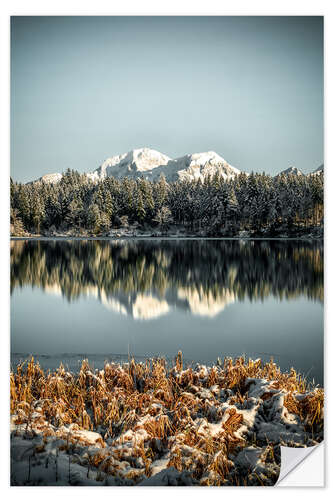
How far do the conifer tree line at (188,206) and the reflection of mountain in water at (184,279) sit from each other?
679 millimetres

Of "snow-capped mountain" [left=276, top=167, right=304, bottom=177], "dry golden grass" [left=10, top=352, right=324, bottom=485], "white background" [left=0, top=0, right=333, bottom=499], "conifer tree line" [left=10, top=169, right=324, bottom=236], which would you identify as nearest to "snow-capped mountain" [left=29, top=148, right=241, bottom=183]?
"conifer tree line" [left=10, top=169, right=324, bottom=236]

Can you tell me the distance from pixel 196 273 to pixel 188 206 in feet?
23.4

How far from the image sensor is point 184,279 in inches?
402

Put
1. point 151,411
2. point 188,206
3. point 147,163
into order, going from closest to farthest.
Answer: point 151,411 < point 147,163 < point 188,206

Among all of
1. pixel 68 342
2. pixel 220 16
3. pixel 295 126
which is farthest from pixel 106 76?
pixel 68 342

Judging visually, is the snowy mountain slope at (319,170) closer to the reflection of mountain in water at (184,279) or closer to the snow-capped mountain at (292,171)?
the snow-capped mountain at (292,171)

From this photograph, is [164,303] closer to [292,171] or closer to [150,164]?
[292,171]

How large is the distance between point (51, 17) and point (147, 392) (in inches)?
160

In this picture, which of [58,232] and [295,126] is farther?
[58,232]

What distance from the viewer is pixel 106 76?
4598 millimetres

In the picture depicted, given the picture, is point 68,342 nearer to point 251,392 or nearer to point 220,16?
point 251,392

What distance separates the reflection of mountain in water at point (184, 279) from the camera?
21.1 ft

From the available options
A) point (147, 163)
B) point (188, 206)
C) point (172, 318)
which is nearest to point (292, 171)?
point (172, 318)
